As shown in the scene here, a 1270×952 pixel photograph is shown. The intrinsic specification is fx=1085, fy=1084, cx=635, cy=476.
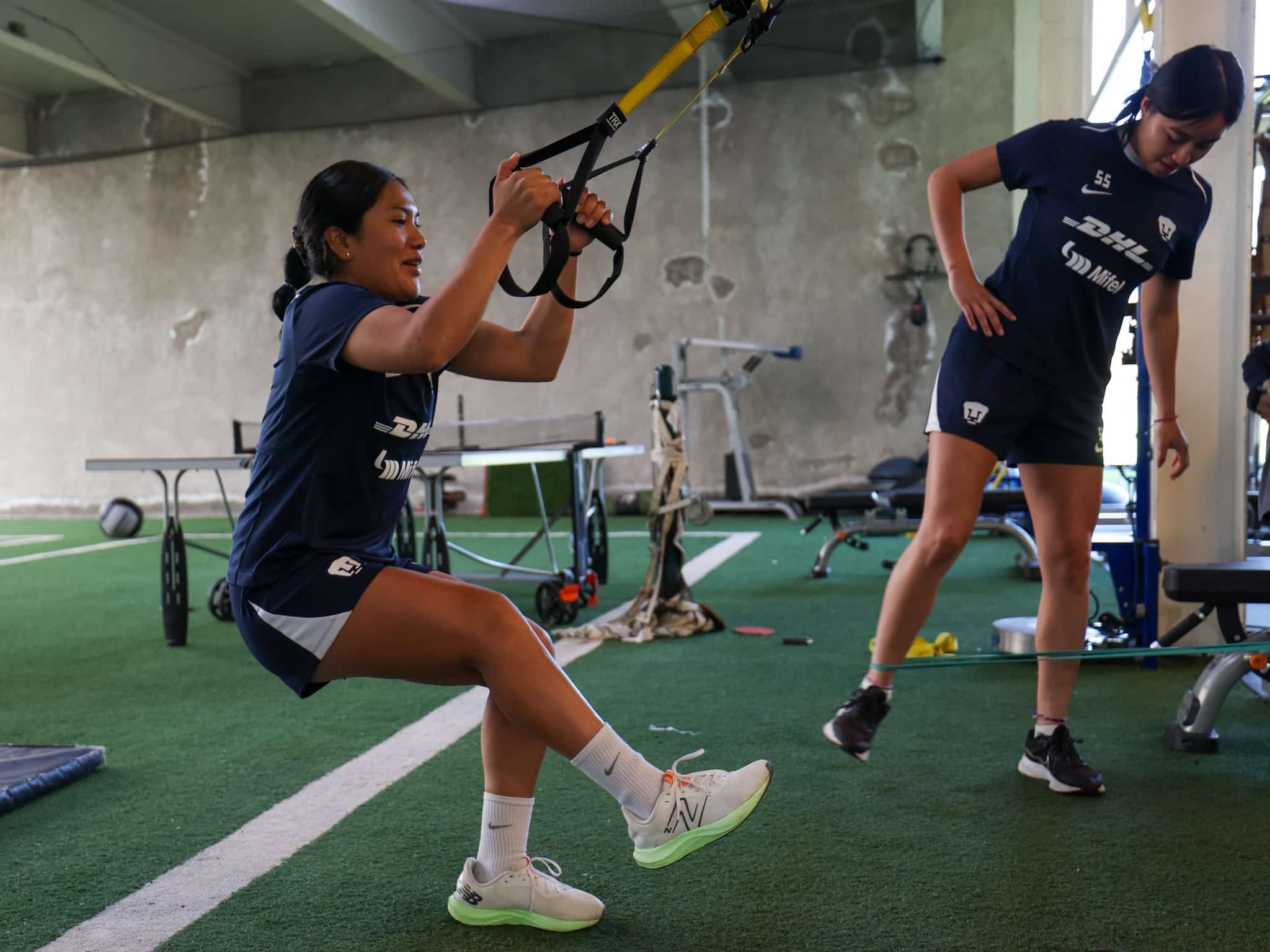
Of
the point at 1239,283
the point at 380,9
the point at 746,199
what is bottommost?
the point at 1239,283

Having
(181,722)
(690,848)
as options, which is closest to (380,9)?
(181,722)

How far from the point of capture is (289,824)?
2141 millimetres

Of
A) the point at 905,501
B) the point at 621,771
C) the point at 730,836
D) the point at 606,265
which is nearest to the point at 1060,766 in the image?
the point at 730,836

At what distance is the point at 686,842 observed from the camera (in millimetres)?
1545

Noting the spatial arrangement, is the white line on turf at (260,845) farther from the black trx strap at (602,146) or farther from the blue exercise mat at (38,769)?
the black trx strap at (602,146)

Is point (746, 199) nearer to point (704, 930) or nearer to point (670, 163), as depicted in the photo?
point (670, 163)

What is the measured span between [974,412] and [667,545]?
213 cm

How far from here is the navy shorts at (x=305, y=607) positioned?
1451mm

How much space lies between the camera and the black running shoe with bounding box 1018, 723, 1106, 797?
222 cm

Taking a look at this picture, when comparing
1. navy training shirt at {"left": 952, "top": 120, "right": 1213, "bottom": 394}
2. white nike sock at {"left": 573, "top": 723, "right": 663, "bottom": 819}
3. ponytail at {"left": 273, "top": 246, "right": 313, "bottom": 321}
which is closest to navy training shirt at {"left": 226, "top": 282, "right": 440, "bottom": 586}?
ponytail at {"left": 273, "top": 246, "right": 313, "bottom": 321}

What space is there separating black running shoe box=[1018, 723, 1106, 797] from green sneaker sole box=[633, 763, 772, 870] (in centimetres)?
99

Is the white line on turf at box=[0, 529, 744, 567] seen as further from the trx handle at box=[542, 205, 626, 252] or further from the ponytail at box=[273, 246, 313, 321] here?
the trx handle at box=[542, 205, 626, 252]

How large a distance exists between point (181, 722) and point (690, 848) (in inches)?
77.2

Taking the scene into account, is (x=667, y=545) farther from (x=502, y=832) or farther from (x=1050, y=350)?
(x=502, y=832)
